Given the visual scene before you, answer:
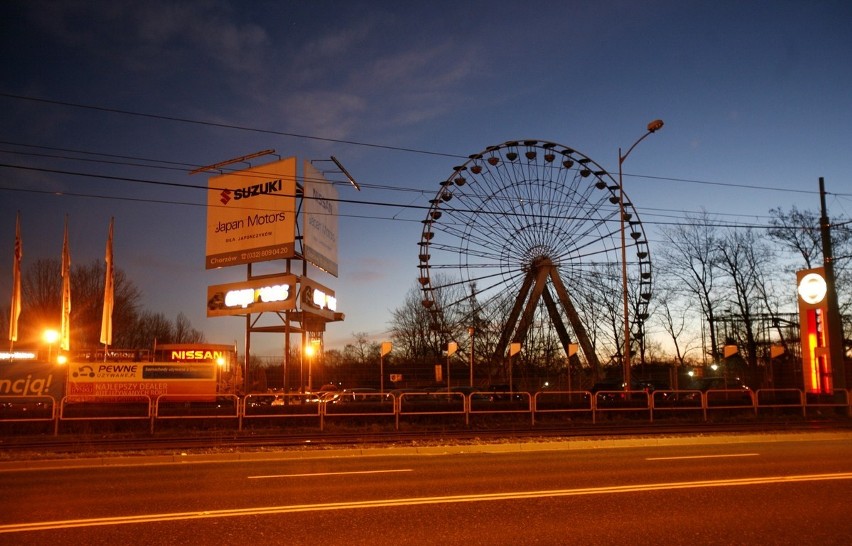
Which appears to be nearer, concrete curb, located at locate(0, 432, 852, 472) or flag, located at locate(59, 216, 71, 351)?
concrete curb, located at locate(0, 432, 852, 472)

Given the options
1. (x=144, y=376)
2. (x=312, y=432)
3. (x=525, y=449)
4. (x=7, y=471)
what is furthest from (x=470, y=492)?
(x=144, y=376)

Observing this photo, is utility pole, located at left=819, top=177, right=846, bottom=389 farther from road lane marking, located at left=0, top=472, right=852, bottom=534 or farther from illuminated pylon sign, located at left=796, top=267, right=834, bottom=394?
road lane marking, located at left=0, top=472, right=852, bottom=534

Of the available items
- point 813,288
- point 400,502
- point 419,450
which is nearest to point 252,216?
point 419,450

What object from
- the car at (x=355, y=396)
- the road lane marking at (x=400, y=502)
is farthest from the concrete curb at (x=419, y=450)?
the car at (x=355, y=396)

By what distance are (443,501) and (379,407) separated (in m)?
15.6

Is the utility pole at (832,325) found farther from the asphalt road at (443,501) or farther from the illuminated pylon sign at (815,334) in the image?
the asphalt road at (443,501)

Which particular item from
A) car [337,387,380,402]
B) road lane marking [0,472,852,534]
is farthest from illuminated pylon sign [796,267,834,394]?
road lane marking [0,472,852,534]

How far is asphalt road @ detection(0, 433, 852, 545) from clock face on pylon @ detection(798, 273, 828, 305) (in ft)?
42.4

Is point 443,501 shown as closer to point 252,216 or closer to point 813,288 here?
point 813,288

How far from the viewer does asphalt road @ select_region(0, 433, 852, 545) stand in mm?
7188

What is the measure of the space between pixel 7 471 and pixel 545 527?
37.0 ft

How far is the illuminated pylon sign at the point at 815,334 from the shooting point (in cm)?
2640

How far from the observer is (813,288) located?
26.3 metres

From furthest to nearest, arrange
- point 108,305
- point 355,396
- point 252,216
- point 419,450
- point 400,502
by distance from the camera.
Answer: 1. point 252,216
2. point 108,305
3. point 355,396
4. point 419,450
5. point 400,502
